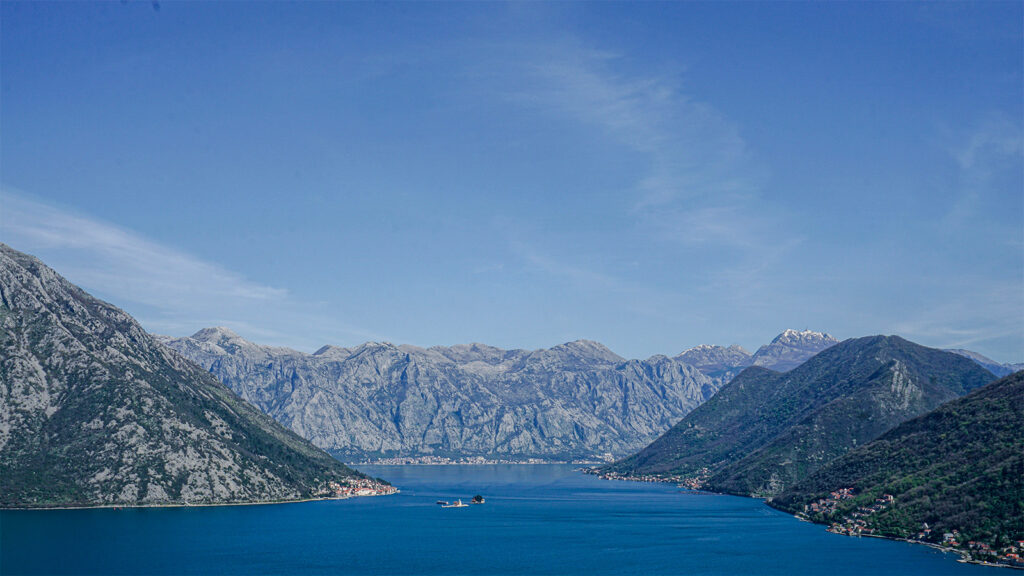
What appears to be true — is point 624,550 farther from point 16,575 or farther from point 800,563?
point 16,575

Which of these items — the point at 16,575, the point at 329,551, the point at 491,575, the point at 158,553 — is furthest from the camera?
the point at 329,551

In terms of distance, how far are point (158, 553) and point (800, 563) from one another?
128368 mm

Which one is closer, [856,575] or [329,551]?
[856,575]

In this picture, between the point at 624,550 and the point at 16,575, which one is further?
the point at 624,550

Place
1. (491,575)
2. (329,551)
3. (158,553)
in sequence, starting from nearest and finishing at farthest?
(491,575), (158,553), (329,551)

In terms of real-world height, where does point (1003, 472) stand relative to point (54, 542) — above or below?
above

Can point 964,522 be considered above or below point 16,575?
above

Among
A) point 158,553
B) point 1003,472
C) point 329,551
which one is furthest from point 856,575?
point 158,553

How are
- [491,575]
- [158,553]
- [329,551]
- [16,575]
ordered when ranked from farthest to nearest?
[329,551] → [158,553] → [491,575] → [16,575]

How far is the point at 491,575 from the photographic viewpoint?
166 meters

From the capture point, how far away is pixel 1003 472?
7328 inches

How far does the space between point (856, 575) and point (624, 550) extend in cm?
5581

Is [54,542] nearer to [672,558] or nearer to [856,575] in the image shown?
[672,558]

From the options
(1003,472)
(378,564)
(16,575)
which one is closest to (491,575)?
(378,564)
